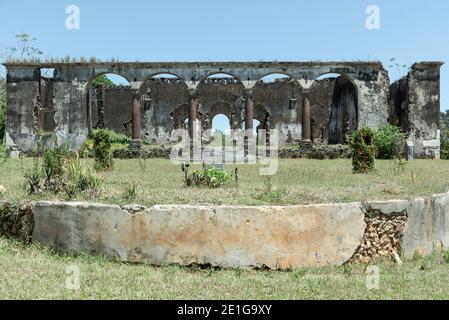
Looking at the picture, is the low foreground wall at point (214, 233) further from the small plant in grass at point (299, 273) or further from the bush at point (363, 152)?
the bush at point (363, 152)

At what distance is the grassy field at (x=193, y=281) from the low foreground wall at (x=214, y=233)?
5.3 inches

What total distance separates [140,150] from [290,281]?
17535 millimetres

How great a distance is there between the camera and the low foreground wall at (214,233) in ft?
18.4

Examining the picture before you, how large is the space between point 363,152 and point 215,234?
7854 millimetres

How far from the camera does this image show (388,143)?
70.9 ft

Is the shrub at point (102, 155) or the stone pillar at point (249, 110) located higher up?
the stone pillar at point (249, 110)

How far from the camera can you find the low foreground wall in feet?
18.4

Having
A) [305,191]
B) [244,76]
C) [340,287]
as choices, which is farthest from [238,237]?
[244,76]

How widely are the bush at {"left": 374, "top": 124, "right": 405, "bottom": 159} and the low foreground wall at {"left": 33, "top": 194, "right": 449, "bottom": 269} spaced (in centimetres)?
1634

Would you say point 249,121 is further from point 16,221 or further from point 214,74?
point 16,221

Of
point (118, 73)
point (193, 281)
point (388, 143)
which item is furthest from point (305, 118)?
point (193, 281)
